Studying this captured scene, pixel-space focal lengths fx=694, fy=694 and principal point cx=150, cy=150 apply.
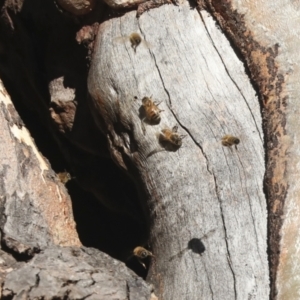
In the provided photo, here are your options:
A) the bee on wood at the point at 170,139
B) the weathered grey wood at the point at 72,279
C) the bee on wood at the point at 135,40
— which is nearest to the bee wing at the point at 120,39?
the bee on wood at the point at 135,40

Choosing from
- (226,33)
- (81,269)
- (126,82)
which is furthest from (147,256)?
(226,33)

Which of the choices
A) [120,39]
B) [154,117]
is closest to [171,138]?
[154,117]

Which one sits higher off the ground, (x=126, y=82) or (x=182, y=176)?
(x=126, y=82)

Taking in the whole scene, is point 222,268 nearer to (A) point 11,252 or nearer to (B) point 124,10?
(A) point 11,252

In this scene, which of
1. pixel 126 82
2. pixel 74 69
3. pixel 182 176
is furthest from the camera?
pixel 74 69

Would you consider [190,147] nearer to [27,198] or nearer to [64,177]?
[27,198]
